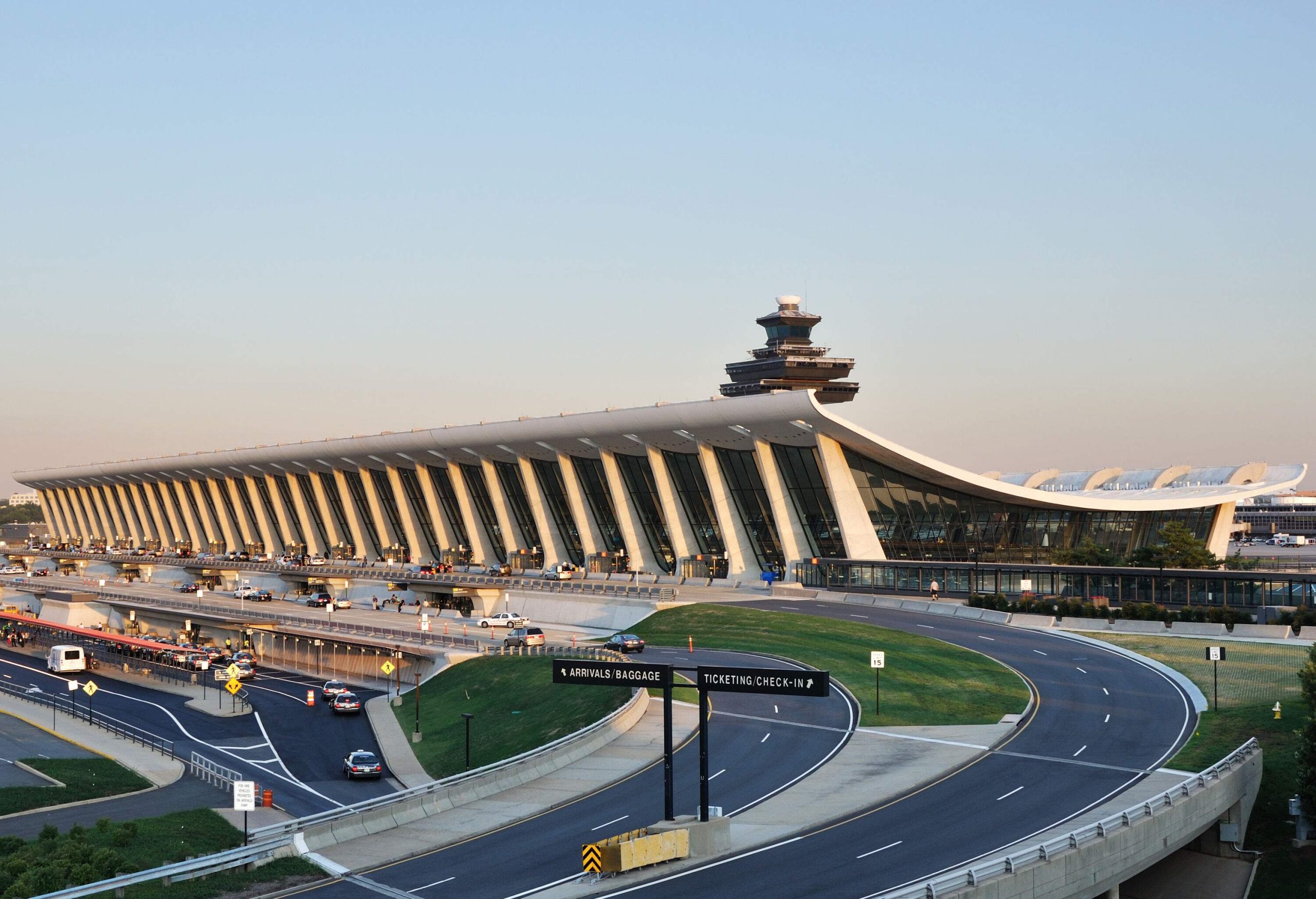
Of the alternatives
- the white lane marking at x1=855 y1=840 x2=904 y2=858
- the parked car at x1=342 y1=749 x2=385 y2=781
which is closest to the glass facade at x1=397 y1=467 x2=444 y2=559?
the parked car at x1=342 y1=749 x2=385 y2=781

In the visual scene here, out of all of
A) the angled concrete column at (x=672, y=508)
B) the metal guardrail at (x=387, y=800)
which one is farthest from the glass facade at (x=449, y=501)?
the metal guardrail at (x=387, y=800)

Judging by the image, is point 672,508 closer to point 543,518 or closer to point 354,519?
point 543,518

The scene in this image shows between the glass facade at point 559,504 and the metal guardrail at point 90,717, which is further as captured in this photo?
the glass facade at point 559,504

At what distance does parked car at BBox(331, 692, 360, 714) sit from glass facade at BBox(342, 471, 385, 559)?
2951 inches

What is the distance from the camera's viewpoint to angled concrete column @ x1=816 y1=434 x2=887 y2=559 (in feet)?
288

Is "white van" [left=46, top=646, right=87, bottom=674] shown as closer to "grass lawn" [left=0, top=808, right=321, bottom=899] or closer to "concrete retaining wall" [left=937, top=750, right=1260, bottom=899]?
"grass lawn" [left=0, top=808, right=321, bottom=899]

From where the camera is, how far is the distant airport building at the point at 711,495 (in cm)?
8912

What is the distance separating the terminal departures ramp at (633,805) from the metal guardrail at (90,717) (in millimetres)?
24241


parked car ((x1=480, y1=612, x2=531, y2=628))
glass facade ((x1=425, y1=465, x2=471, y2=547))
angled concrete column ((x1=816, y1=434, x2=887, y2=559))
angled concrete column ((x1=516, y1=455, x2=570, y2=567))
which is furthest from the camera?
glass facade ((x1=425, y1=465, x2=471, y2=547))

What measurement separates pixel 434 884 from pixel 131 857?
10.3 m

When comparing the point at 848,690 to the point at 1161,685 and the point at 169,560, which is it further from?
the point at 169,560

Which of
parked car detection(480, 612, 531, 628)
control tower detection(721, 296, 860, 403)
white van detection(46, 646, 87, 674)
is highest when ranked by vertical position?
control tower detection(721, 296, 860, 403)

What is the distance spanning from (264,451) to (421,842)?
117 meters

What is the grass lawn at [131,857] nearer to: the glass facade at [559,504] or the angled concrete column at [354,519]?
the glass facade at [559,504]
